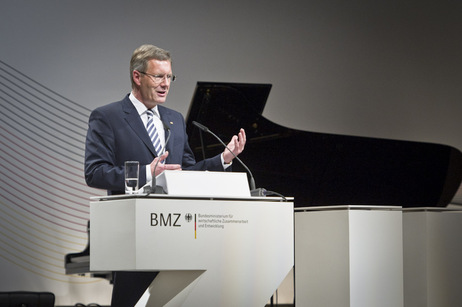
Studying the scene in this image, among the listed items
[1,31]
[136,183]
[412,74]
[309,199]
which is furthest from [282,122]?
[136,183]

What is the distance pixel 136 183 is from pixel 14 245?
4.23 meters

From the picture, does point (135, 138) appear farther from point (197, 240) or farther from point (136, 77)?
point (197, 240)

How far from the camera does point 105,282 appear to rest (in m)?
6.42

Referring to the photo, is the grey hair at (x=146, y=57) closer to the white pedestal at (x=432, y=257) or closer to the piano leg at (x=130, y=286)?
the piano leg at (x=130, y=286)

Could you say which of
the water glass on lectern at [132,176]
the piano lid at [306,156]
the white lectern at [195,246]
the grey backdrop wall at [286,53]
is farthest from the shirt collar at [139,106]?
the grey backdrop wall at [286,53]

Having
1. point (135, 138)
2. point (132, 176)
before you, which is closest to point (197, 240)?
point (132, 176)

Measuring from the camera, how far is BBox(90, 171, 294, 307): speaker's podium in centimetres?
218

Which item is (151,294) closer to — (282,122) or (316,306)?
(316,306)

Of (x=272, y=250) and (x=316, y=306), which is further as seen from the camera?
(x=316, y=306)

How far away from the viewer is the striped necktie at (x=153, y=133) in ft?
9.05

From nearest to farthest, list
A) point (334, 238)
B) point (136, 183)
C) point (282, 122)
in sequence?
point (136, 183) < point (334, 238) < point (282, 122)

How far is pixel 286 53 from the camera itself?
22.7ft

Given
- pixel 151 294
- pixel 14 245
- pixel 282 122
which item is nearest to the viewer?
pixel 151 294

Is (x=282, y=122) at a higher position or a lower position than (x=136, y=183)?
higher
